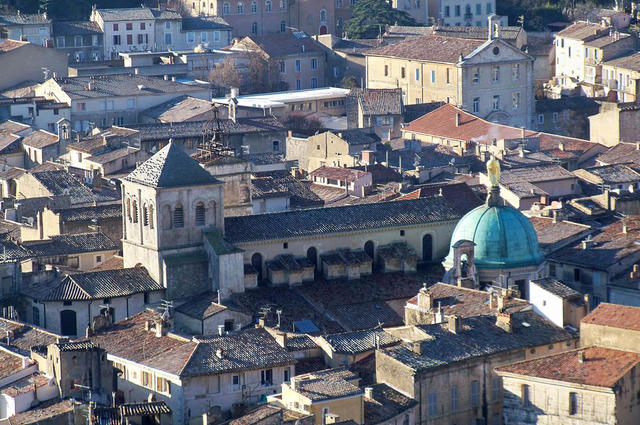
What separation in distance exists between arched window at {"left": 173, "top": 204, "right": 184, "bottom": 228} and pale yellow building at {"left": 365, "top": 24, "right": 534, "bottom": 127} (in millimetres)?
44913

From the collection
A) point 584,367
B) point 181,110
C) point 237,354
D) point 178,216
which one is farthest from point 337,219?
point 181,110

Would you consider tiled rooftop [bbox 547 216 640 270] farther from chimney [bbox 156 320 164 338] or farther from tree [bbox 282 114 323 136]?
tree [bbox 282 114 323 136]

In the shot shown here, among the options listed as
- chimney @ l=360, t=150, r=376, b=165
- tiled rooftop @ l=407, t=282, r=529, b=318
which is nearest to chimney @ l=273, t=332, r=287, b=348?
tiled rooftop @ l=407, t=282, r=529, b=318

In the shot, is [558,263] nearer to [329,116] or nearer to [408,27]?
[329,116]

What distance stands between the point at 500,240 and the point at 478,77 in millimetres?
43498

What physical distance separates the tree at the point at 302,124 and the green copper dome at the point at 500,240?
37387 mm

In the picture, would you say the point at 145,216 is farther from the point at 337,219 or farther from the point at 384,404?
the point at 384,404

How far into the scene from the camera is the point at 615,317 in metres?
61.4

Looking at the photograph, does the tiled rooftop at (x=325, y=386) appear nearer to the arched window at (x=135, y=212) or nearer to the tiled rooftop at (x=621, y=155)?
the arched window at (x=135, y=212)

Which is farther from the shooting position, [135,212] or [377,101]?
[377,101]

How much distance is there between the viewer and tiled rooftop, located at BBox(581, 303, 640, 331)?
6072cm

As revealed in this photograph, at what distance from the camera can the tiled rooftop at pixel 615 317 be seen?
60719mm

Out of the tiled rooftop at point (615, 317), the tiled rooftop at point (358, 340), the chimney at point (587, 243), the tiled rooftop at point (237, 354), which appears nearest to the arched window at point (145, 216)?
the tiled rooftop at point (237, 354)

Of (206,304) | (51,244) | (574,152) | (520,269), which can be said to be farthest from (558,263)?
(574,152)
